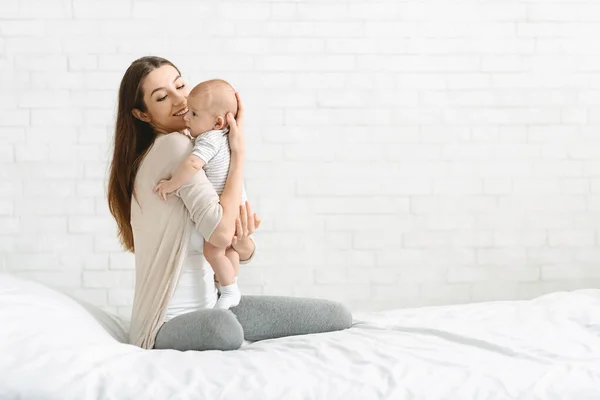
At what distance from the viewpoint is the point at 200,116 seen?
88.5 inches

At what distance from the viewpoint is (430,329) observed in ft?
7.11

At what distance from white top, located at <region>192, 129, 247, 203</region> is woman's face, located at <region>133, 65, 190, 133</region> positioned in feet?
0.43

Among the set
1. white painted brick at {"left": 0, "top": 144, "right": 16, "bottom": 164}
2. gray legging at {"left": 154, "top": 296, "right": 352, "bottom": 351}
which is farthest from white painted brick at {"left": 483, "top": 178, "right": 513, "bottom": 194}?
white painted brick at {"left": 0, "top": 144, "right": 16, "bottom": 164}

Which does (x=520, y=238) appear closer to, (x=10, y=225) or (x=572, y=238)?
(x=572, y=238)

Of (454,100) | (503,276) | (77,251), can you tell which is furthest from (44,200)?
(503,276)

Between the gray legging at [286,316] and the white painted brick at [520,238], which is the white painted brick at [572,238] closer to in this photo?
the white painted brick at [520,238]

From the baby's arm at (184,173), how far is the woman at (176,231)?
0.09 feet

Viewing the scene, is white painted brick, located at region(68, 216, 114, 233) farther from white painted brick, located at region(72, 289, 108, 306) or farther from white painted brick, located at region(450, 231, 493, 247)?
white painted brick, located at region(450, 231, 493, 247)

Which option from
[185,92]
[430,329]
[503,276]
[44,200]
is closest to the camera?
[430,329]

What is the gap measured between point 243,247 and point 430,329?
629 mm

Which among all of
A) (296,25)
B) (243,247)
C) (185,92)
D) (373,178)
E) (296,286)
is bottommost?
(296,286)

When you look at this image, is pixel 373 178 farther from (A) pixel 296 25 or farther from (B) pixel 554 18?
(B) pixel 554 18

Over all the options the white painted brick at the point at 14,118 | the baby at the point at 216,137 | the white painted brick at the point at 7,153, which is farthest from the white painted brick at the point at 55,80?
the baby at the point at 216,137

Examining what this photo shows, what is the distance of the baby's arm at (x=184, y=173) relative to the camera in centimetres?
212
